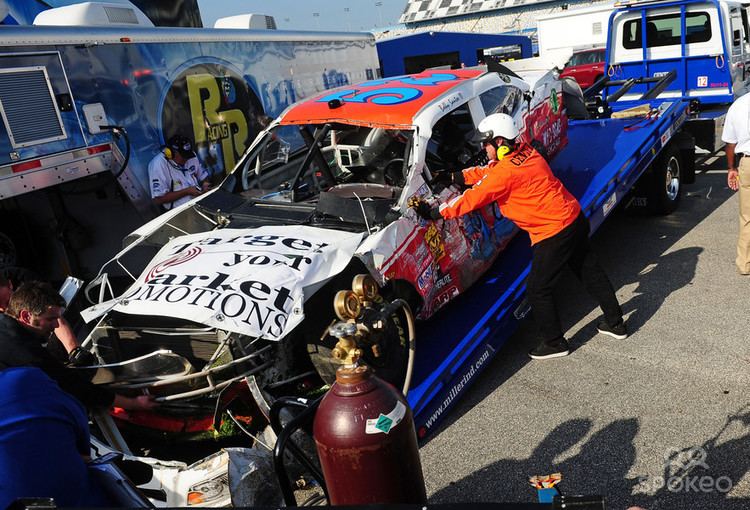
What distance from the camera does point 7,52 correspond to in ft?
19.2

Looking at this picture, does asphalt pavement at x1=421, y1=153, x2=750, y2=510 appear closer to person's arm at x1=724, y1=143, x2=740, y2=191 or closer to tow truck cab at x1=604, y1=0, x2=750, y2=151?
person's arm at x1=724, y1=143, x2=740, y2=191

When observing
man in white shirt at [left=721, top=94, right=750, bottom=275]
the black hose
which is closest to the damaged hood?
the black hose

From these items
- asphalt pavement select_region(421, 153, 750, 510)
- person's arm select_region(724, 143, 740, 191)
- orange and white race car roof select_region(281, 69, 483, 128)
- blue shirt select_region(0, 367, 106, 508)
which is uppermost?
orange and white race car roof select_region(281, 69, 483, 128)

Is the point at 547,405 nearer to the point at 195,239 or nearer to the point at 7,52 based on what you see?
the point at 195,239

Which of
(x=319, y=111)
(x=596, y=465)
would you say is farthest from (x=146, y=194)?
(x=596, y=465)

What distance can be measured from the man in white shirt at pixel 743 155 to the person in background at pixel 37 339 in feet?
17.3

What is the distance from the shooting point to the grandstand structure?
60344mm

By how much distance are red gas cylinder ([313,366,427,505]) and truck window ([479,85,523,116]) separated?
373cm

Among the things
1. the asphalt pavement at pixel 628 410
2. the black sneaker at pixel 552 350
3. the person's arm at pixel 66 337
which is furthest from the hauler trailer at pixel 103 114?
the asphalt pavement at pixel 628 410

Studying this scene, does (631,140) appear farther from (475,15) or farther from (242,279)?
(475,15)

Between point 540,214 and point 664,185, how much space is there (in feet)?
11.9

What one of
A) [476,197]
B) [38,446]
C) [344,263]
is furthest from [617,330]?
[38,446]

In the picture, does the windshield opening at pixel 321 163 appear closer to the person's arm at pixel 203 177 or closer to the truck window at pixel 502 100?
the truck window at pixel 502 100

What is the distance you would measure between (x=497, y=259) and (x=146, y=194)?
4.00m
